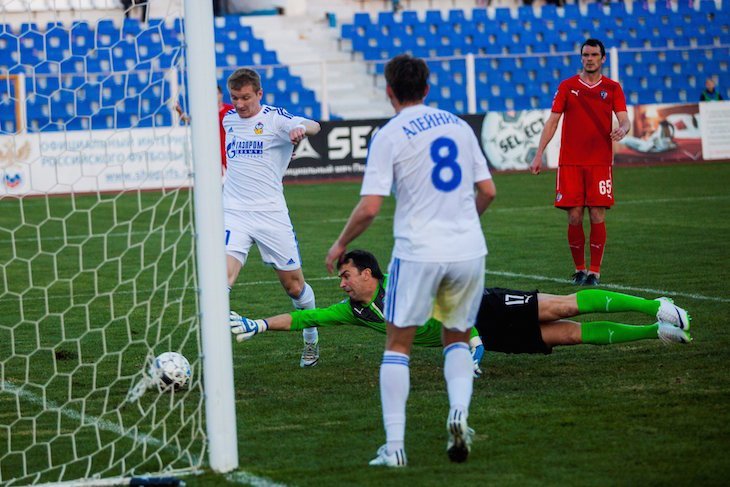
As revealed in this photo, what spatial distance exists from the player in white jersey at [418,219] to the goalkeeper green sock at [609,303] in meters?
1.88

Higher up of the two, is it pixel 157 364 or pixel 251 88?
pixel 251 88

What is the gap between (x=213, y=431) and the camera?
5055 millimetres

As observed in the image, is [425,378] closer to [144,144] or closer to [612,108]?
[612,108]

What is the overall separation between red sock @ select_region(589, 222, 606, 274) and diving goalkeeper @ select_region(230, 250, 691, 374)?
145 inches

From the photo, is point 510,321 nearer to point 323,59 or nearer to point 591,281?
point 591,281

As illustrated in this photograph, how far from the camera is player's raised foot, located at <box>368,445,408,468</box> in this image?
4969 mm

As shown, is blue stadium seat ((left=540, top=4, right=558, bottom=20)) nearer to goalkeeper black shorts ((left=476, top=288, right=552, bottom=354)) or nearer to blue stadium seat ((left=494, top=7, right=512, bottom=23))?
blue stadium seat ((left=494, top=7, right=512, bottom=23))

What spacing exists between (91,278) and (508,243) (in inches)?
192

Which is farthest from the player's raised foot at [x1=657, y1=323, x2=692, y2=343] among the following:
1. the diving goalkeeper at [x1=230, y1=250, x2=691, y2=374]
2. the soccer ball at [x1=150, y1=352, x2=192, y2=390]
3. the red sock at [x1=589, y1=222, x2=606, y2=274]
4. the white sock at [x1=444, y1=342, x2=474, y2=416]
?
the red sock at [x1=589, y1=222, x2=606, y2=274]

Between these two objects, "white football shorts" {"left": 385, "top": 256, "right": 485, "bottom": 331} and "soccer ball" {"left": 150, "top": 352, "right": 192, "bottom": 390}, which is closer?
"white football shorts" {"left": 385, "top": 256, "right": 485, "bottom": 331}

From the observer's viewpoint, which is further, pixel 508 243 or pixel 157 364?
pixel 508 243

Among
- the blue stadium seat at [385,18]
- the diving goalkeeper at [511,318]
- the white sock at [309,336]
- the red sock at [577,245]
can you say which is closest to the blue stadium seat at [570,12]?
the blue stadium seat at [385,18]

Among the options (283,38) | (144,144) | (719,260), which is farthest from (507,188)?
(283,38)

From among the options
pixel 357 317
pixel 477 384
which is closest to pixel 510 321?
Answer: pixel 477 384
